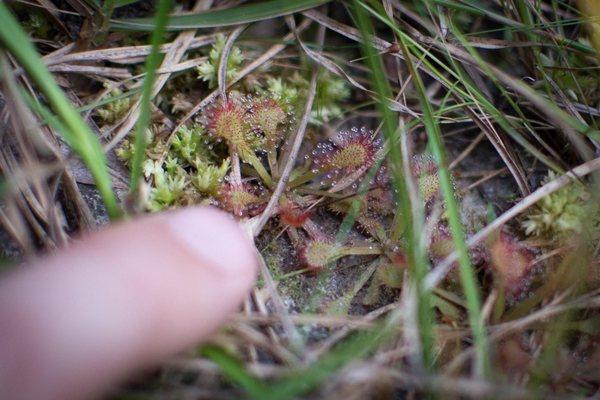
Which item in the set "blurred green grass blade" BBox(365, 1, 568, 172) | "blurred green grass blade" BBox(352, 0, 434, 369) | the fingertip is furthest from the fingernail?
"blurred green grass blade" BBox(365, 1, 568, 172)

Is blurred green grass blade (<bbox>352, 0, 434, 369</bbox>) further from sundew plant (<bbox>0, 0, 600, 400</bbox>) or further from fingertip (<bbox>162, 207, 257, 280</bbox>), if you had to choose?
fingertip (<bbox>162, 207, 257, 280</bbox>)

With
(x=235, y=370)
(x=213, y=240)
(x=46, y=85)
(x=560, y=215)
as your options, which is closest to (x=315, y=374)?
(x=235, y=370)

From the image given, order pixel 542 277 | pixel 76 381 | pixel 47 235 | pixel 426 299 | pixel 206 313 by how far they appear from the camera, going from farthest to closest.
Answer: pixel 542 277
pixel 47 235
pixel 426 299
pixel 206 313
pixel 76 381

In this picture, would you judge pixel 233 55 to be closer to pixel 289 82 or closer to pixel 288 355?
pixel 289 82

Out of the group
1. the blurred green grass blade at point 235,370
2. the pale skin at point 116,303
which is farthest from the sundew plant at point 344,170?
the pale skin at point 116,303

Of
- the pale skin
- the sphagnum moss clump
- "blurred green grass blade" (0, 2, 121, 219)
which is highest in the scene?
"blurred green grass blade" (0, 2, 121, 219)

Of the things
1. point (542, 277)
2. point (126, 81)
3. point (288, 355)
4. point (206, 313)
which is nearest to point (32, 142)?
point (126, 81)
